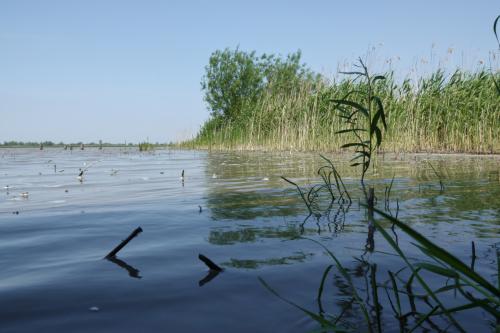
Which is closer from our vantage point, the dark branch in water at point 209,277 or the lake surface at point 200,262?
the lake surface at point 200,262

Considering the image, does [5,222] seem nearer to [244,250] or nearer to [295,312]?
[244,250]

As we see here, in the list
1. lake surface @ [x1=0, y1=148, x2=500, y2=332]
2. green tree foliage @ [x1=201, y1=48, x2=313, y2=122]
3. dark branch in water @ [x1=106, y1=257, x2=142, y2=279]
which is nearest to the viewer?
lake surface @ [x1=0, y1=148, x2=500, y2=332]

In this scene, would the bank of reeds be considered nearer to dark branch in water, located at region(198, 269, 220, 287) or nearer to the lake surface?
the lake surface

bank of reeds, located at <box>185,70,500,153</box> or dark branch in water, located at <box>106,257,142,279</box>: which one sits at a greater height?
bank of reeds, located at <box>185,70,500,153</box>

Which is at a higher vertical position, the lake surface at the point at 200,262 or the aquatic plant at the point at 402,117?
the aquatic plant at the point at 402,117

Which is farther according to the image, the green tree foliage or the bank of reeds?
the green tree foliage

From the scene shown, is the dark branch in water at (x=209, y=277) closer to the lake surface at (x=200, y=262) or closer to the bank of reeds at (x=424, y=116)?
the lake surface at (x=200, y=262)

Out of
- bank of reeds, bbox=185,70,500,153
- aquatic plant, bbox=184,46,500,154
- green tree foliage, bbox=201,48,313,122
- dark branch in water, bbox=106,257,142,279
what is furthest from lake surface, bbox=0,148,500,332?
green tree foliage, bbox=201,48,313,122

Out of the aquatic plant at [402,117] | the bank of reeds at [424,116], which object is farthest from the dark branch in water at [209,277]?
the bank of reeds at [424,116]

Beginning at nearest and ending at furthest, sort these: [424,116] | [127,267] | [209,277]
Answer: [209,277] → [127,267] → [424,116]

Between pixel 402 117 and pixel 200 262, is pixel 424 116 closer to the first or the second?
pixel 402 117

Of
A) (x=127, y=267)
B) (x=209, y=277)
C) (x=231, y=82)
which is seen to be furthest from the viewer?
(x=231, y=82)

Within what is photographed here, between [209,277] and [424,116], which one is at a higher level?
[424,116]

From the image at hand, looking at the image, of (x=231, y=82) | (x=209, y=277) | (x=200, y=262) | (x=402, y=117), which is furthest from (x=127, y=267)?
(x=231, y=82)
